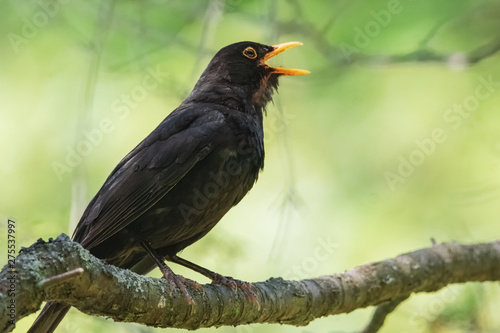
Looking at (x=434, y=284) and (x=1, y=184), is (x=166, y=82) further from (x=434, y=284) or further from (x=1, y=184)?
(x=434, y=284)

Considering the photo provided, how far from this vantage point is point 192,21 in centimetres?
485

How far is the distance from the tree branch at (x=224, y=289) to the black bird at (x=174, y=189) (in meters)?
0.24

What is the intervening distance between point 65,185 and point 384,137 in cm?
279

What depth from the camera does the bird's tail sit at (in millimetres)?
3143

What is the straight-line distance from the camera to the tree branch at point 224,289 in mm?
2102

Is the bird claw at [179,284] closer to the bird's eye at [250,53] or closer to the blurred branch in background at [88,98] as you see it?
the blurred branch in background at [88,98]

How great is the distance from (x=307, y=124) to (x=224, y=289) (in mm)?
2379

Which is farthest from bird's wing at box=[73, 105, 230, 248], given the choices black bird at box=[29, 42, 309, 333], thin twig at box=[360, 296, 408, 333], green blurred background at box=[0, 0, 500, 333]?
thin twig at box=[360, 296, 408, 333]

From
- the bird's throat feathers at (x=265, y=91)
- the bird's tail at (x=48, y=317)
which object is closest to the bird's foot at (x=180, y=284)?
the bird's tail at (x=48, y=317)

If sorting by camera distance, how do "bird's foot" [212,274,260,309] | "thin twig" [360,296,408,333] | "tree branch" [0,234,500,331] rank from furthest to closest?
"thin twig" [360,296,408,333] < "bird's foot" [212,274,260,309] < "tree branch" [0,234,500,331]

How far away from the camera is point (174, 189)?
3.62 m

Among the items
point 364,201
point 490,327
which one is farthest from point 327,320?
point 490,327

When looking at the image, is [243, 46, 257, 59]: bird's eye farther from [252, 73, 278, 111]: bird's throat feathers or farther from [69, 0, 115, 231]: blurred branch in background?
[69, 0, 115, 231]: blurred branch in background

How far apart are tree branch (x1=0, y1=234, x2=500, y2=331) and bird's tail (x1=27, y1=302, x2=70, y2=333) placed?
1.93ft
